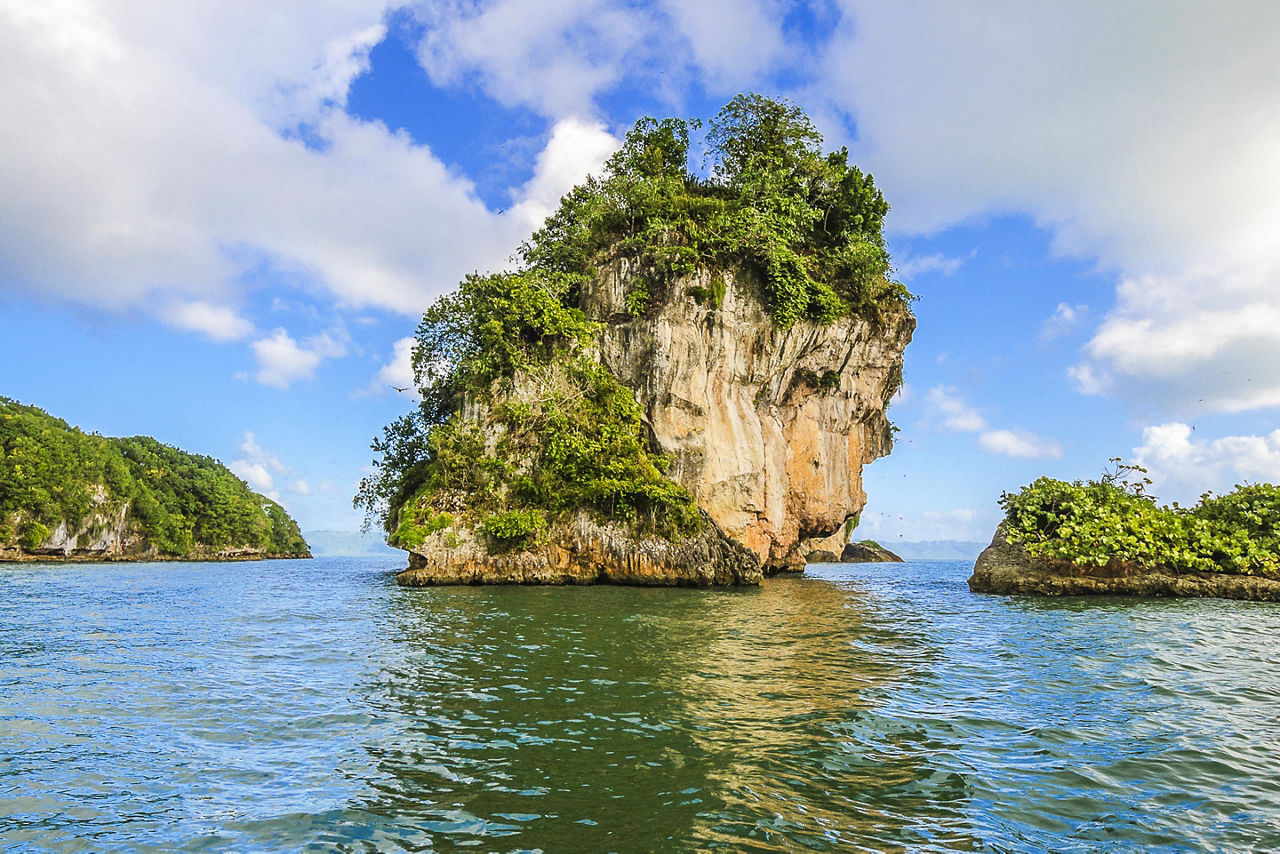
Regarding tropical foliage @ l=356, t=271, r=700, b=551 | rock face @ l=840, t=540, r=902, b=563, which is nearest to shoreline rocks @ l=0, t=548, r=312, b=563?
tropical foliage @ l=356, t=271, r=700, b=551

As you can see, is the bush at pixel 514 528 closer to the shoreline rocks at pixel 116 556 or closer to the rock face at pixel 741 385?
the rock face at pixel 741 385

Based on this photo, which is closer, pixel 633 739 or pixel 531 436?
pixel 633 739

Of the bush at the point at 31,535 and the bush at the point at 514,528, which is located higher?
the bush at the point at 514,528

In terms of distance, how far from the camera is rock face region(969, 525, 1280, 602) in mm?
21844

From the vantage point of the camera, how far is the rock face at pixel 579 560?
24609 millimetres

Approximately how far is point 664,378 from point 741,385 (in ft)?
14.1

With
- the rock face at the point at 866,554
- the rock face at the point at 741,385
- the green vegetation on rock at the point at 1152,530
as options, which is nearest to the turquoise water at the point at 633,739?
the green vegetation on rock at the point at 1152,530

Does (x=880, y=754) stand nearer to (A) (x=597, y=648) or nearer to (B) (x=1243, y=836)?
(B) (x=1243, y=836)

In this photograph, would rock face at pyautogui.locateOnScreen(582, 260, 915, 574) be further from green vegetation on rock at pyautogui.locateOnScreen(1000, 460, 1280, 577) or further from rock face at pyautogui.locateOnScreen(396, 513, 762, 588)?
green vegetation on rock at pyautogui.locateOnScreen(1000, 460, 1280, 577)

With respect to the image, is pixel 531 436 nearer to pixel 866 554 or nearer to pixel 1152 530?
pixel 1152 530

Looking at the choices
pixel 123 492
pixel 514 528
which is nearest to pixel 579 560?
pixel 514 528

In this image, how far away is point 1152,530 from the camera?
74.2ft

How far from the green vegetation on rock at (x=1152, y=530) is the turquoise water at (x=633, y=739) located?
31.3ft

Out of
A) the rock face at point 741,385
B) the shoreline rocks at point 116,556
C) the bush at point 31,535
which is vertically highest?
the rock face at point 741,385
